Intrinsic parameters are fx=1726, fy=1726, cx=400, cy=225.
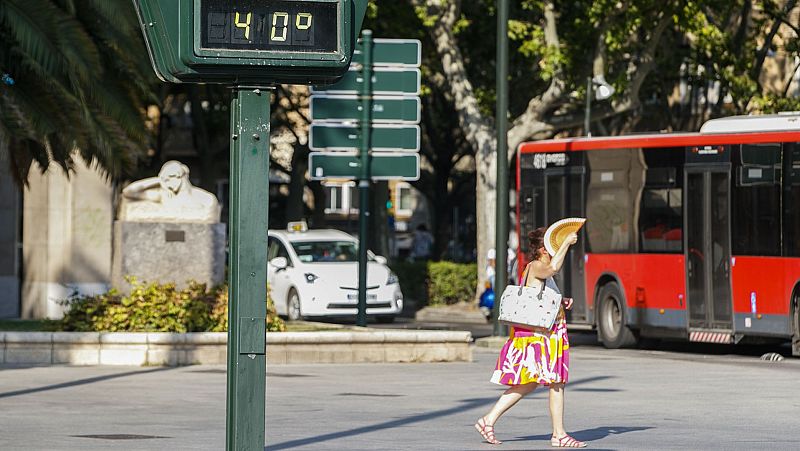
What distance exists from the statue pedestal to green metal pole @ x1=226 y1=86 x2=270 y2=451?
1390cm

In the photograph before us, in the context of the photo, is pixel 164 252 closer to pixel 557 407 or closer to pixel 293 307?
pixel 293 307

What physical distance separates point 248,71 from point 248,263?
76cm

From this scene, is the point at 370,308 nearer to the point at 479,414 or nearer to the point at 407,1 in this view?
the point at 407,1

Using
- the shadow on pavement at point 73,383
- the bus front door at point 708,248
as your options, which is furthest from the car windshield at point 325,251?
the shadow on pavement at point 73,383

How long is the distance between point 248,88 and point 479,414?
755 centimetres

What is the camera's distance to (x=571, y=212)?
25.8 metres

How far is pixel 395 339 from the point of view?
65.1 ft

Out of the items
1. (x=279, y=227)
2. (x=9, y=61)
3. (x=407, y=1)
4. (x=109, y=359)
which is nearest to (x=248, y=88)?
(x=109, y=359)

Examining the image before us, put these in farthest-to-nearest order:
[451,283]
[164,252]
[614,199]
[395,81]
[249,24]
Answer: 1. [451,283]
2. [614,199]
3. [395,81]
4. [164,252]
5. [249,24]

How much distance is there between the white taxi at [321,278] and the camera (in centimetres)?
2952

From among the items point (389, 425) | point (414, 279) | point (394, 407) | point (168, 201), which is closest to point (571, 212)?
point (168, 201)

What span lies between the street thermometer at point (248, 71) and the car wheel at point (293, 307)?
74.3 feet

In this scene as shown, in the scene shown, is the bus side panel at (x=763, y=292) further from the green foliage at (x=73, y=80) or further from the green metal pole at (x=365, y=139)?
the green foliage at (x=73, y=80)

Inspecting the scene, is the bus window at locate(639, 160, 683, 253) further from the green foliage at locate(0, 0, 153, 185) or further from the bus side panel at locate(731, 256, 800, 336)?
the green foliage at locate(0, 0, 153, 185)
